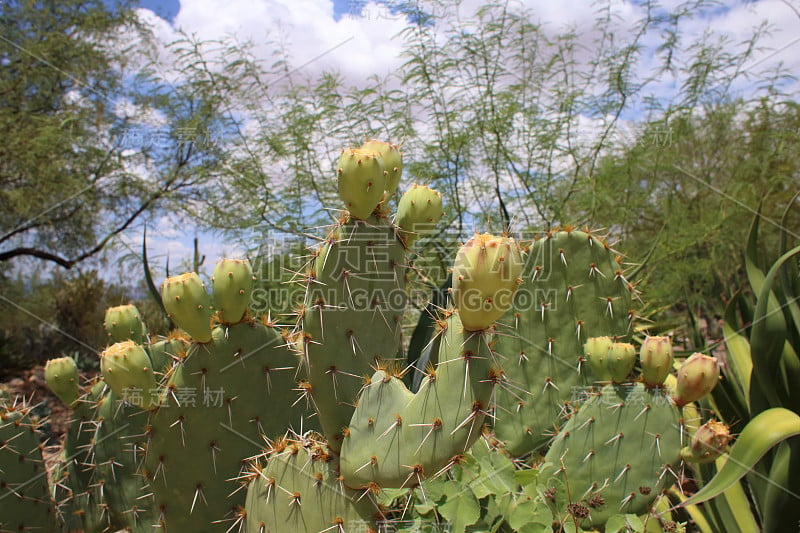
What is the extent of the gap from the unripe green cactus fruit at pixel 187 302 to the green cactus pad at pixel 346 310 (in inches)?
11.4

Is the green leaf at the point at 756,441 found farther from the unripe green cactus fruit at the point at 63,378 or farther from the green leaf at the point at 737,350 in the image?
the unripe green cactus fruit at the point at 63,378

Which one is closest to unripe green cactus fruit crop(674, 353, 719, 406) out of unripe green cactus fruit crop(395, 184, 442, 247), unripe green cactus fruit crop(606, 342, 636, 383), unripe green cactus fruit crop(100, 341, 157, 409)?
unripe green cactus fruit crop(606, 342, 636, 383)

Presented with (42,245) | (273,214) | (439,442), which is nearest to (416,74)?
(273,214)

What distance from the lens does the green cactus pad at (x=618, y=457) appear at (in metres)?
1.52

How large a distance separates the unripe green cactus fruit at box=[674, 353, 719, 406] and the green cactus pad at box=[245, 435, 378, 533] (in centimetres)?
93

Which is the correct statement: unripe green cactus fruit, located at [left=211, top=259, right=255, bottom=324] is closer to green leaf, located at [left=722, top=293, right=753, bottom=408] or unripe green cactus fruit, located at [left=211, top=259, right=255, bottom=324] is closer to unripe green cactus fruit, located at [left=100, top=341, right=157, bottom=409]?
unripe green cactus fruit, located at [left=100, top=341, right=157, bottom=409]

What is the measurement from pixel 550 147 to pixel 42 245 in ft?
24.5

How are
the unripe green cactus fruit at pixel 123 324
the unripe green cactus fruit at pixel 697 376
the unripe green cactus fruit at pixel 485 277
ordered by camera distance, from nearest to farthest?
the unripe green cactus fruit at pixel 485 277 → the unripe green cactus fruit at pixel 697 376 → the unripe green cactus fruit at pixel 123 324

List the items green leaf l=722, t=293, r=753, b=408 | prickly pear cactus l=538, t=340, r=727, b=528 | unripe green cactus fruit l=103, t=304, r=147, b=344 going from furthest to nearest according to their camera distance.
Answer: green leaf l=722, t=293, r=753, b=408 < unripe green cactus fruit l=103, t=304, r=147, b=344 < prickly pear cactus l=538, t=340, r=727, b=528

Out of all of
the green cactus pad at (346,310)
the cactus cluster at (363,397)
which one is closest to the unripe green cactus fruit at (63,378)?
the cactus cluster at (363,397)

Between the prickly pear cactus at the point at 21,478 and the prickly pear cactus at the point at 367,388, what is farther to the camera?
the prickly pear cactus at the point at 21,478

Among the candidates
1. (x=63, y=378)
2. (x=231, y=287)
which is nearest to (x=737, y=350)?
(x=231, y=287)

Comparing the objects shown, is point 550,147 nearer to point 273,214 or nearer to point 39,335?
point 273,214

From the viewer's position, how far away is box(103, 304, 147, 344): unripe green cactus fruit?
1.94m
